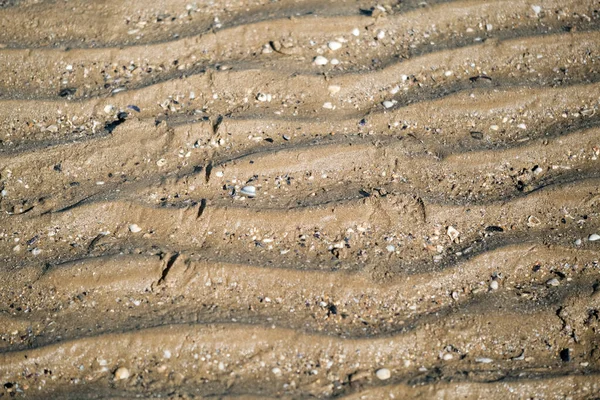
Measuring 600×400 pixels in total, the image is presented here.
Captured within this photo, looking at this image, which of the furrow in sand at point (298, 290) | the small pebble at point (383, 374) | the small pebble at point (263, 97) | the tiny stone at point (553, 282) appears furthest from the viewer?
the small pebble at point (263, 97)

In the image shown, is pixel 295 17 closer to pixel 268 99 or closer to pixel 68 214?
pixel 268 99

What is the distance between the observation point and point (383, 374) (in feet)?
7.81

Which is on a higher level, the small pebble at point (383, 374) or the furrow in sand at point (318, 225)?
the furrow in sand at point (318, 225)

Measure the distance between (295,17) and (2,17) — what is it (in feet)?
4.63

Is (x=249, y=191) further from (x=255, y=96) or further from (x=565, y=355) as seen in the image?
(x=565, y=355)

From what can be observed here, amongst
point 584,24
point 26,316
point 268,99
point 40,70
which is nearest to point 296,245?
point 268,99

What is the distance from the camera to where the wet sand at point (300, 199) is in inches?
95.7

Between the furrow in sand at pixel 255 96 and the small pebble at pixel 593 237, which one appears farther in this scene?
the furrow in sand at pixel 255 96

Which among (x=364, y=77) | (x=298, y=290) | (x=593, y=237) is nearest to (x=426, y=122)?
(x=364, y=77)

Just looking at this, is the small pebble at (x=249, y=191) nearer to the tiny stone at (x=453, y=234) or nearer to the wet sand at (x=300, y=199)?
the wet sand at (x=300, y=199)

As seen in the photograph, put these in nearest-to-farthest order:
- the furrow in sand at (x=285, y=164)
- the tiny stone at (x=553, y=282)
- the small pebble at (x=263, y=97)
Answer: the tiny stone at (x=553, y=282), the furrow in sand at (x=285, y=164), the small pebble at (x=263, y=97)

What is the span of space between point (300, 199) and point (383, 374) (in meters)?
0.77

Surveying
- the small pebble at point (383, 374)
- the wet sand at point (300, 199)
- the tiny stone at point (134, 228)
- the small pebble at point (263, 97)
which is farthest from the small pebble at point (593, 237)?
the tiny stone at point (134, 228)

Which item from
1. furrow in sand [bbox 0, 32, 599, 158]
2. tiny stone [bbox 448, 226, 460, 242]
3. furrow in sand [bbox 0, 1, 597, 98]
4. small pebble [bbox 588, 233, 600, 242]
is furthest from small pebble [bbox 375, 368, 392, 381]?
furrow in sand [bbox 0, 1, 597, 98]
